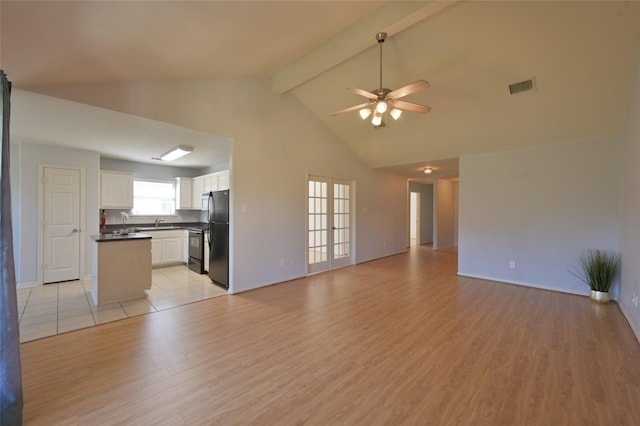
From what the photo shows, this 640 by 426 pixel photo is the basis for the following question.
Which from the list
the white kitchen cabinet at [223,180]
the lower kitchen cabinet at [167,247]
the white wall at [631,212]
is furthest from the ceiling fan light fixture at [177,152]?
the white wall at [631,212]

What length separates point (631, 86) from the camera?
3.19 meters

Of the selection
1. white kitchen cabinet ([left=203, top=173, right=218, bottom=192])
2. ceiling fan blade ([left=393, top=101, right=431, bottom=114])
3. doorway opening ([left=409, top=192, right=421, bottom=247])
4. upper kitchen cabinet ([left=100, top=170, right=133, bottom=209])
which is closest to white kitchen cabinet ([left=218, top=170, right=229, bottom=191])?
white kitchen cabinet ([left=203, top=173, right=218, bottom=192])

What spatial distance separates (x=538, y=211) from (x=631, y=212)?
4.97 feet

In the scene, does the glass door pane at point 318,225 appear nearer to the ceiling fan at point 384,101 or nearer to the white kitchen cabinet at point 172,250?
the ceiling fan at point 384,101

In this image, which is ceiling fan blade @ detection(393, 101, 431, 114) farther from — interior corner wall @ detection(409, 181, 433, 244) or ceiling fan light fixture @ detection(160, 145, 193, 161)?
interior corner wall @ detection(409, 181, 433, 244)

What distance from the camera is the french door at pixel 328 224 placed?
5.59 metres

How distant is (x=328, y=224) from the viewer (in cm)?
593

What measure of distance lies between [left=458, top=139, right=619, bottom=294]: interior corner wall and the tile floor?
4823 millimetres

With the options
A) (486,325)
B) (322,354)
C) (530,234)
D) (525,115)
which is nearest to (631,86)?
(525,115)

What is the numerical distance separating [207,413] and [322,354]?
1.05m

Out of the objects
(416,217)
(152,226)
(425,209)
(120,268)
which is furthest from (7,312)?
(425,209)

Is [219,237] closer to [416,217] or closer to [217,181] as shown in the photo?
[217,181]

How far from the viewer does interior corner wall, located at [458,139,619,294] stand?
4.12 m

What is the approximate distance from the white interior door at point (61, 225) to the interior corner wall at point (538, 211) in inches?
290
